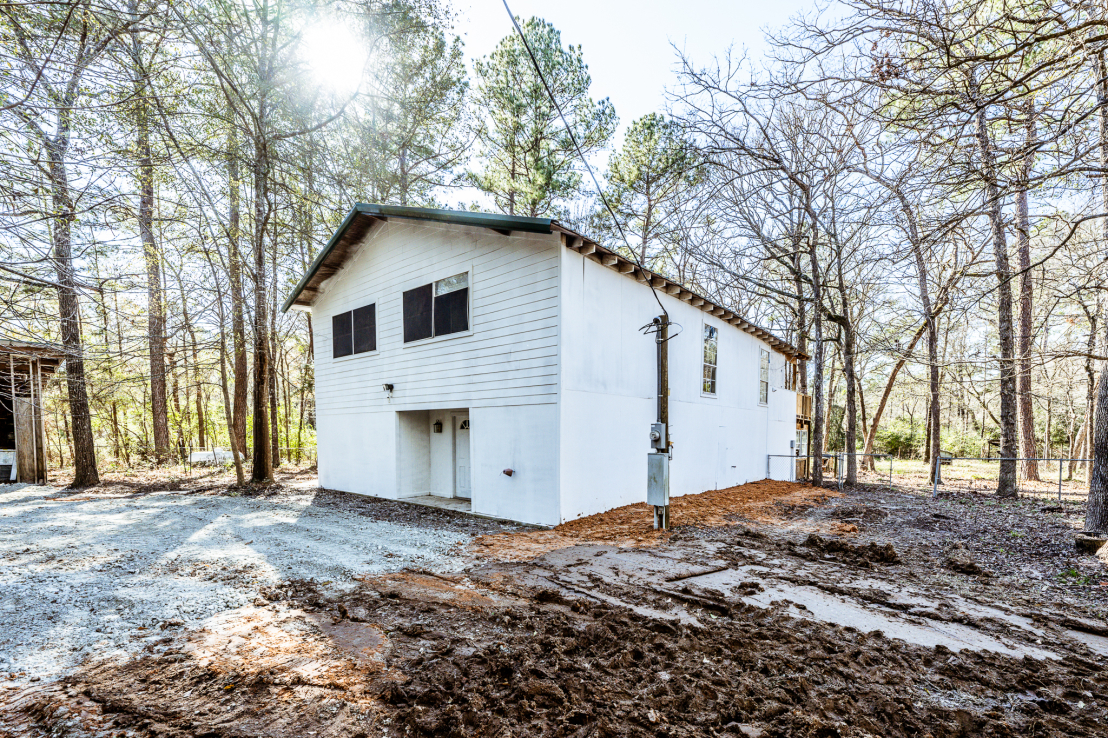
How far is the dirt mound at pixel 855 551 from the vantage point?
18.1ft

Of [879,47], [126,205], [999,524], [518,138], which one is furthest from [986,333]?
[126,205]

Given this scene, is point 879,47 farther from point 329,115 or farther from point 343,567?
point 329,115

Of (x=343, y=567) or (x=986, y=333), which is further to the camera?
(x=986, y=333)

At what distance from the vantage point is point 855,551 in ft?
19.0

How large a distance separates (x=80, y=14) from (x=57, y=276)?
2.33m

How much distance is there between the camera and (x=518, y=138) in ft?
50.1

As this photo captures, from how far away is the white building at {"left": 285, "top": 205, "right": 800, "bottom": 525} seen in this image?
24.1 feet

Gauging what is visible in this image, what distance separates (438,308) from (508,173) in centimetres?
825

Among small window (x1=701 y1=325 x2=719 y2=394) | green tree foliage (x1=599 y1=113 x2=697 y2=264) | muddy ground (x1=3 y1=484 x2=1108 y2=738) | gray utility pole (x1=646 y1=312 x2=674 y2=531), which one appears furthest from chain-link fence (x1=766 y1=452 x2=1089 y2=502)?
green tree foliage (x1=599 y1=113 x2=697 y2=264)

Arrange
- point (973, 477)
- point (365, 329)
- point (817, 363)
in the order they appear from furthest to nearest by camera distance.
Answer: point (973, 477) → point (817, 363) → point (365, 329)

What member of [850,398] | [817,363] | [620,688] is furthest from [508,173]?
[620,688]

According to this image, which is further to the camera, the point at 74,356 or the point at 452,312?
the point at 452,312

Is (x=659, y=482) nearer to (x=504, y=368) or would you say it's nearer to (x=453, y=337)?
(x=504, y=368)

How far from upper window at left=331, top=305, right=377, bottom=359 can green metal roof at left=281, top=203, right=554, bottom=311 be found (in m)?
1.12
